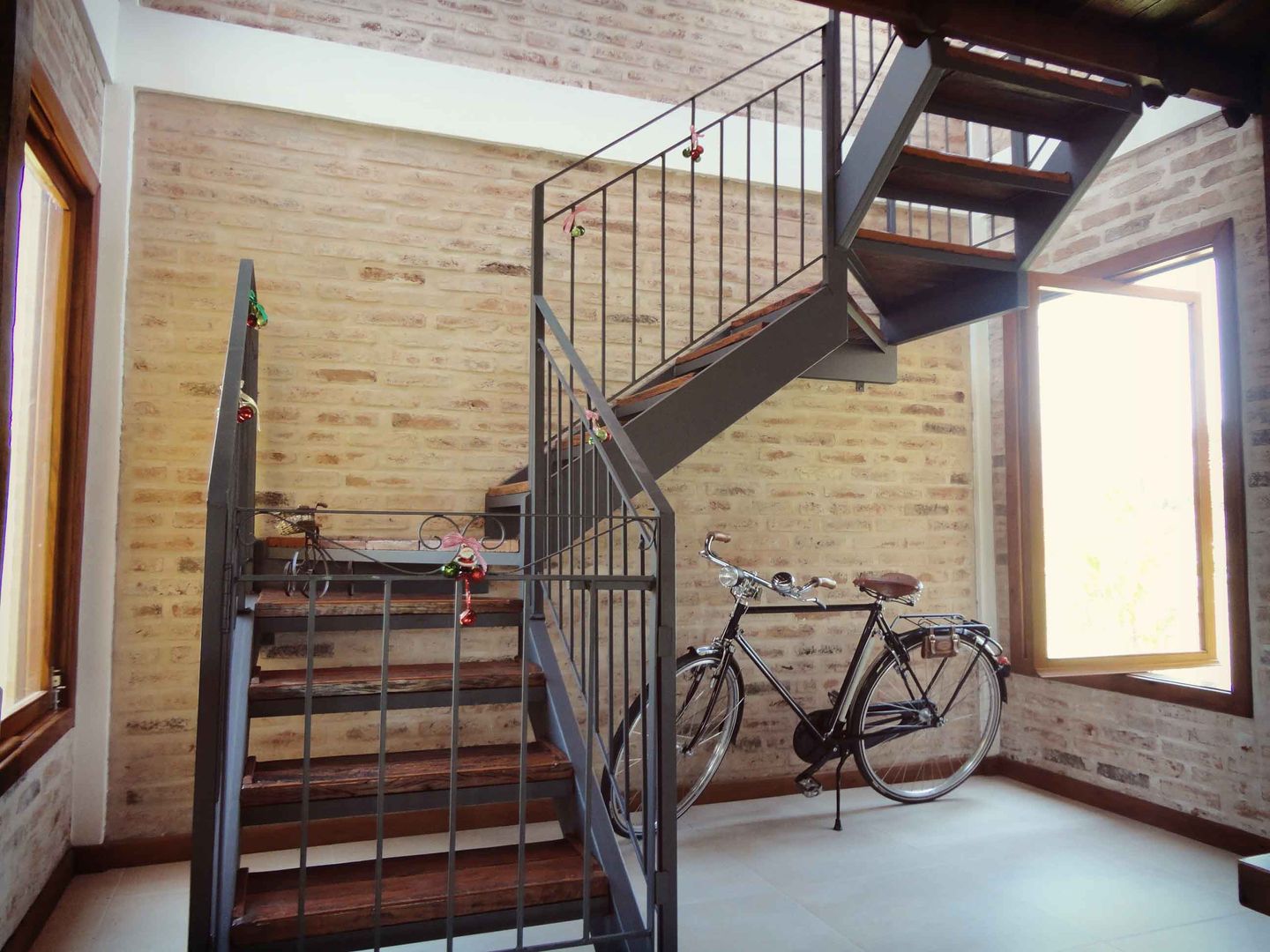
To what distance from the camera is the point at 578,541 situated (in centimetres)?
333

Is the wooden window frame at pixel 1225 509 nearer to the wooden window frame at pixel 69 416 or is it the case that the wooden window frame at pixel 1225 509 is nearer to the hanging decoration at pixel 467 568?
the hanging decoration at pixel 467 568

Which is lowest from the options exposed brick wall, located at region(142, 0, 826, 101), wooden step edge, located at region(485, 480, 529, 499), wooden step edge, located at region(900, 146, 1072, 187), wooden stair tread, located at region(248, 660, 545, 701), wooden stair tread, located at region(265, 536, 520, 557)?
wooden stair tread, located at region(248, 660, 545, 701)

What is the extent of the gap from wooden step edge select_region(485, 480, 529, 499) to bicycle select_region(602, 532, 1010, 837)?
92 centimetres

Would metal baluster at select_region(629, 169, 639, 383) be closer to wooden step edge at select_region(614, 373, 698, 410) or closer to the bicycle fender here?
wooden step edge at select_region(614, 373, 698, 410)

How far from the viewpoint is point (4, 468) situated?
1509 millimetres

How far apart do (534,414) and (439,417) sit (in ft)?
2.53

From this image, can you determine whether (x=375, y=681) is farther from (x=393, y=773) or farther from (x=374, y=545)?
(x=374, y=545)

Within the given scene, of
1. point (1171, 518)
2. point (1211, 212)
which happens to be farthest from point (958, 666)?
point (1211, 212)

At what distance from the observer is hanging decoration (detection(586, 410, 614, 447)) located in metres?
2.47

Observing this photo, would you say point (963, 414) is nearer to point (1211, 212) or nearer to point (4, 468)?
point (1211, 212)

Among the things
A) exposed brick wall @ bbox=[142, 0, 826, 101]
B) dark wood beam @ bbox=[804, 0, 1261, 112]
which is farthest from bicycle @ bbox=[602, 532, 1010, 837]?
exposed brick wall @ bbox=[142, 0, 826, 101]

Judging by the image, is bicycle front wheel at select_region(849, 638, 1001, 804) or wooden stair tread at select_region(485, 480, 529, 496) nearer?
wooden stair tread at select_region(485, 480, 529, 496)

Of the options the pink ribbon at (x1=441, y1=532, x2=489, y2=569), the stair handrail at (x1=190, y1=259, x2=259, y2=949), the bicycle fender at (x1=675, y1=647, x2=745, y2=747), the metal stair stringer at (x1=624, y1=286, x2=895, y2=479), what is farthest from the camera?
the bicycle fender at (x1=675, y1=647, x2=745, y2=747)

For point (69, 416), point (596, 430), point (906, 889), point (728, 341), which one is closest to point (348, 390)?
point (69, 416)
